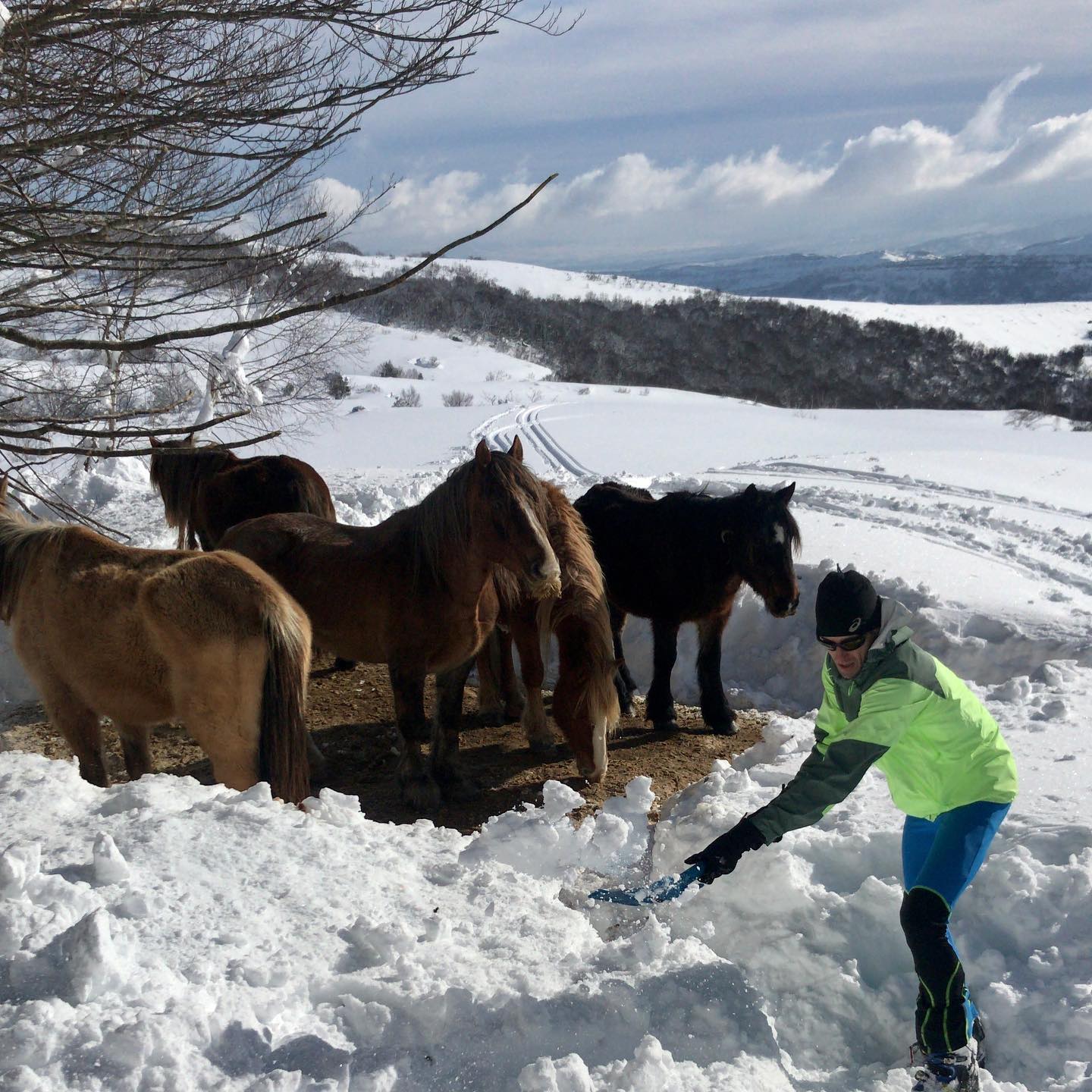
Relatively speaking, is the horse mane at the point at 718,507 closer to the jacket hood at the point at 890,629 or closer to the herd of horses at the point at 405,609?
the herd of horses at the point at 405,609

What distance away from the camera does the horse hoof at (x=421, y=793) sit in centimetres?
484

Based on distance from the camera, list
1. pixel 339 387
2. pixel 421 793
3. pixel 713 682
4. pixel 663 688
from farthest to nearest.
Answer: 1. pixel 339 387
2. pixel 663 688
3. pixel 713 682
4. pixel 421 793

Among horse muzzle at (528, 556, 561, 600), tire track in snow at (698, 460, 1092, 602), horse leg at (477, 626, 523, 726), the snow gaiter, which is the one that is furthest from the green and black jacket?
tire track in snow at (698, 460, 1092, 602)

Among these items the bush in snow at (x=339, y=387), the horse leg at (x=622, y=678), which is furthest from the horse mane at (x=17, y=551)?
the bush in snow at (x=339, y=387)

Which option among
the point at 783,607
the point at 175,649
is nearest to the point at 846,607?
the point at 175,649

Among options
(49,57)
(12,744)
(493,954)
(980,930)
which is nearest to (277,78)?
(49,57)

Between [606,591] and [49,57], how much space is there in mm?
4353

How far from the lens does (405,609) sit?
4773mm

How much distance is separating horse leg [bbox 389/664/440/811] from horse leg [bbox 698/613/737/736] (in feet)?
6.59

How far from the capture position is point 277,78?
296 cm

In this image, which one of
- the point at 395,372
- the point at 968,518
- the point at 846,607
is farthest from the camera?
the point at 395,372

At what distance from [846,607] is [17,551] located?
3821 millimetres

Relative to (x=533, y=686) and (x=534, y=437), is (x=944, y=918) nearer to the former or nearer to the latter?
(x=533, y=686)

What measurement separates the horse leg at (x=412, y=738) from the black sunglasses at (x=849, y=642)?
108 inches
